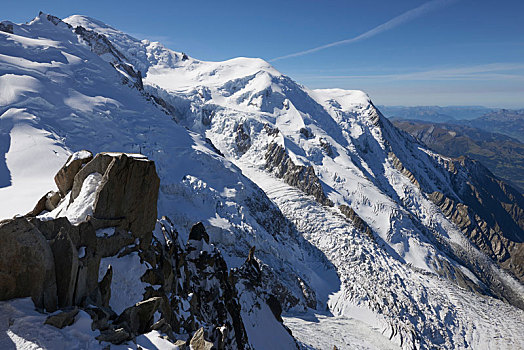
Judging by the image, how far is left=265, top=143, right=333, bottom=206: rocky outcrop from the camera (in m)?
96.5

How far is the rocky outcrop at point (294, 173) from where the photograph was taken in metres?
96.5

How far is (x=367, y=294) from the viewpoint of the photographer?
64.6m

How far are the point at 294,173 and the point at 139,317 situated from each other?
88866mm

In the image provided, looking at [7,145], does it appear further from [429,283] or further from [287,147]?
[429,283]

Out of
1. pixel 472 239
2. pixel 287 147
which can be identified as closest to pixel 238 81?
pixel 287 147

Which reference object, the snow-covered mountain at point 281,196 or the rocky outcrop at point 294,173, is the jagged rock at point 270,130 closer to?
the snow-covered mountain at point 281,196

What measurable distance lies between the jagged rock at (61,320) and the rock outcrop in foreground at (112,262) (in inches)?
1.1

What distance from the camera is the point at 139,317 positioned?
11.7m

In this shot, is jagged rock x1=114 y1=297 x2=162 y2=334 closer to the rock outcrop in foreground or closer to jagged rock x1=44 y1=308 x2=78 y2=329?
the rock outcrop in foreground

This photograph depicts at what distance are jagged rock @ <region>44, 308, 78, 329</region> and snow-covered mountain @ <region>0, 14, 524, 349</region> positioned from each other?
20.2 metres

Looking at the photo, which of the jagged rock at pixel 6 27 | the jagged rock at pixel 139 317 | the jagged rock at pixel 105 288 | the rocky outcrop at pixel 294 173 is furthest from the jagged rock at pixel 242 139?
the jagged rock at pixel 139 317

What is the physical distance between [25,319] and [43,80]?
6479 centimetres

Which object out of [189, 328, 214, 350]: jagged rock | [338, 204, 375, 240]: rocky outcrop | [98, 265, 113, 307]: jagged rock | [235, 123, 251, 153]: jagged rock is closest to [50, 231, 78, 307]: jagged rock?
[98, 265, 113, 307]: jagged rock

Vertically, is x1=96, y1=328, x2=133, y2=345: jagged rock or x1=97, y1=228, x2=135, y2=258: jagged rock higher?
x1=97, y1=228, x2=135, y2=258: jagged rock
